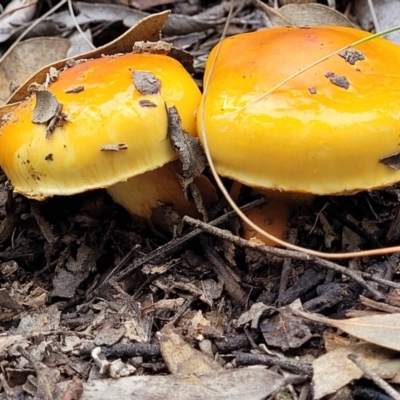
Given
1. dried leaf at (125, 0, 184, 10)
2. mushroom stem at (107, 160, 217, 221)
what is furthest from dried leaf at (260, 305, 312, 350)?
dried leaf at (125, 0, 184, 10)

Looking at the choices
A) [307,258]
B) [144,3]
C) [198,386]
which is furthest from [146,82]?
[144,3]

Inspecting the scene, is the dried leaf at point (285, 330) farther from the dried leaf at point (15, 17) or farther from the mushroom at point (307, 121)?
the dried leaf at point (15, 17)

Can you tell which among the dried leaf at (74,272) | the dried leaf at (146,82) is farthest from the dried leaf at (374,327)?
the dried leaf at (74,272)

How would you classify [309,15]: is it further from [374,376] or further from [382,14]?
[374,376]

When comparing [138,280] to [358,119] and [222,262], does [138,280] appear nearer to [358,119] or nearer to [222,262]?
[222,262]

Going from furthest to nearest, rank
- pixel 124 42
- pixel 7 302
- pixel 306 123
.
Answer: pixel 124 42
pixel 7 302
pixel 306 123

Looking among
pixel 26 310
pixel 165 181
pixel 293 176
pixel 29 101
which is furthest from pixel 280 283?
pixel 29 101

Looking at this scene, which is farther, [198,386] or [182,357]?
[182,357]
